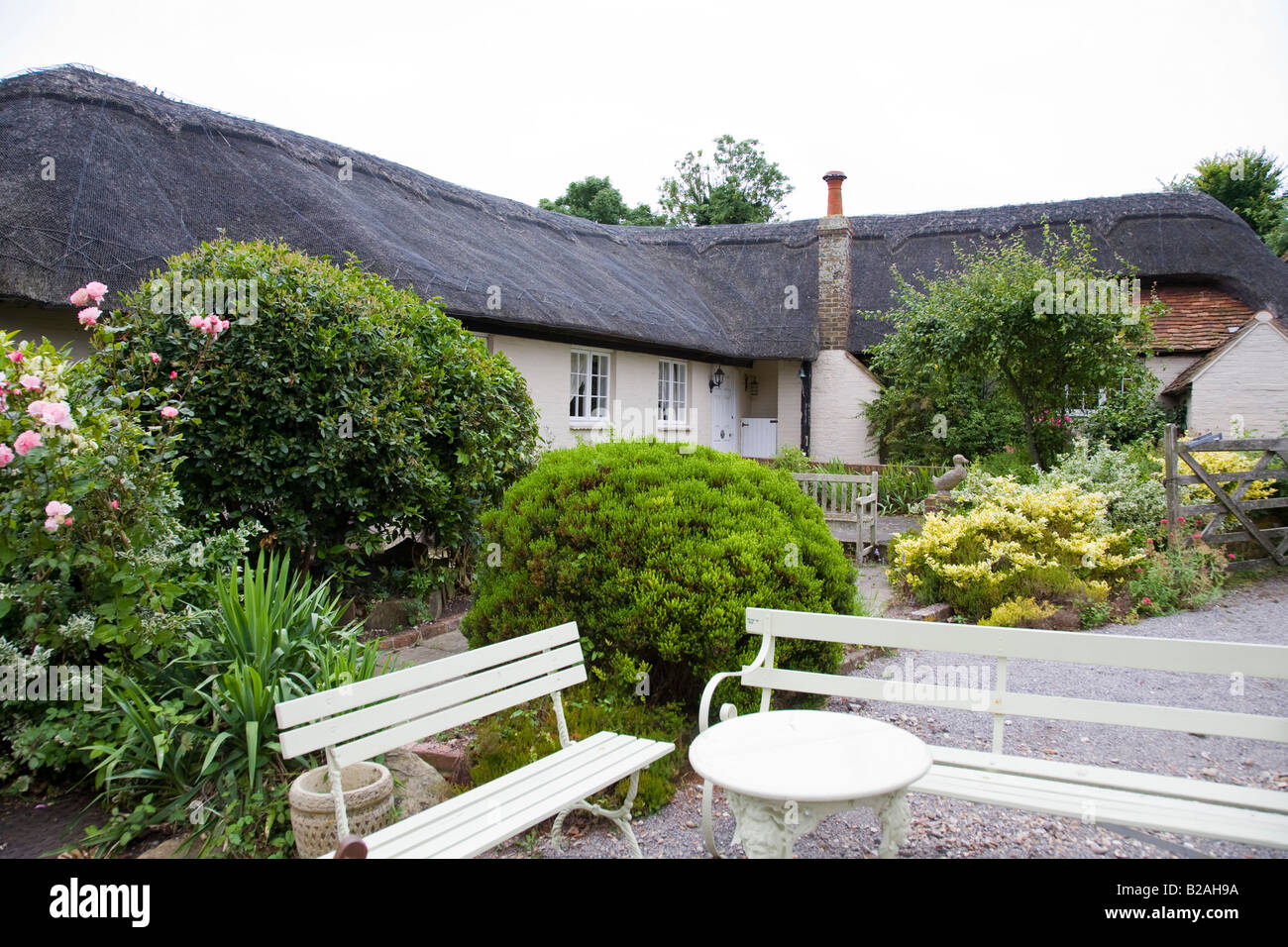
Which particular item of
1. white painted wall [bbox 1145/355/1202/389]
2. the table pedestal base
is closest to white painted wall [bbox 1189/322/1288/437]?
white painted wall [bbox 1145/355/1202/389]

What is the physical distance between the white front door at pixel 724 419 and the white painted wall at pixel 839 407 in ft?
6.08

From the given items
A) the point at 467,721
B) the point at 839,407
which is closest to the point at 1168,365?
the point at 839,407

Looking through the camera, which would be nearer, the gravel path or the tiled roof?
the gravel path

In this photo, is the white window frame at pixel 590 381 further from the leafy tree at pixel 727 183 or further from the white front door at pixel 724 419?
the leafy tree at pixel 727 183

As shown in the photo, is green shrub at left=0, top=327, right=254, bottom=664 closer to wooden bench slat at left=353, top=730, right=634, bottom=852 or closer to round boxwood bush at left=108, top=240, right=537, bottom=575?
round boxwood bush at left=108, top=240, right=537, bottom=575

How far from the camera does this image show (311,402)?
231 inches

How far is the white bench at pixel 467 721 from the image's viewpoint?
2684mm

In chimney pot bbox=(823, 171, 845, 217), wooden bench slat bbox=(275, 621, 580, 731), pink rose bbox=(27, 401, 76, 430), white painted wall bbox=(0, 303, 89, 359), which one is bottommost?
wooden bench slat bbox=(275, 621, 580, 731)

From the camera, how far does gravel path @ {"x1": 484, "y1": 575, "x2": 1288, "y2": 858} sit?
3492 mm

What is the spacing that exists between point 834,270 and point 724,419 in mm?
4021

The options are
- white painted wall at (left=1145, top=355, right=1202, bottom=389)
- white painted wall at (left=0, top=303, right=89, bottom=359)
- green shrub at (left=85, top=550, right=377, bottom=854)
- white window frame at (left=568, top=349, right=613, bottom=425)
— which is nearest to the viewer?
green shrub at (left=85, top=550, right=377, bottom=854)

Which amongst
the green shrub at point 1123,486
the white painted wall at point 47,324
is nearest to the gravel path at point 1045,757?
the green shrub at point 1123,486

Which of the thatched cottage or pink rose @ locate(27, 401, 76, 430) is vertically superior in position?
the thatched cottage

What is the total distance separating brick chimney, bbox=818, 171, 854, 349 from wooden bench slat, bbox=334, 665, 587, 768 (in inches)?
615
